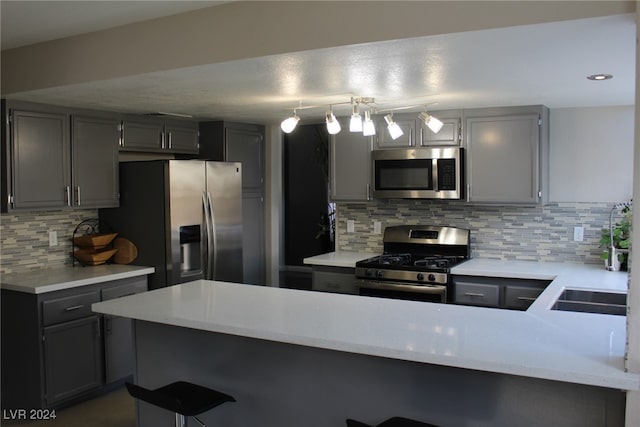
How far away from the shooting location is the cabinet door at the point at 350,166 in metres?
4.85

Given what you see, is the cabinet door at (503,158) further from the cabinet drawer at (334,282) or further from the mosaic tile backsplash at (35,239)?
the mosaic tile backsplash at (35,239)

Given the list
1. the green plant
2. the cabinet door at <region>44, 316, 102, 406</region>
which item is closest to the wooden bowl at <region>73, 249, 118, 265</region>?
the cabinet door at <region>44, 316, 102, 406</region>

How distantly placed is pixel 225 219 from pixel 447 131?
6.43 ft

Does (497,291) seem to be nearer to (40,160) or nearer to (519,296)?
(519,296)

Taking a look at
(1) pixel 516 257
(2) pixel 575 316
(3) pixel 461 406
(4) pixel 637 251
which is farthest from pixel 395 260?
(4) pixel 637 251

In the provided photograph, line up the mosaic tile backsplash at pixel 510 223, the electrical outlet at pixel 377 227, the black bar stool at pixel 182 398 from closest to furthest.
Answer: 1. the black bar stool at pixel 182 398
2. the mosaic tile backsplash at pixel 510 223
3. the electrical outlet at pixel 377 227

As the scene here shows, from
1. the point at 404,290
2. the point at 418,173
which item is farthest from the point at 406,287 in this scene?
the point at 418,173

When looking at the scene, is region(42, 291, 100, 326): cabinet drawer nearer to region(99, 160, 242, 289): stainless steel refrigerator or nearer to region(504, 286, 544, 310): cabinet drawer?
region(99, 160, 242, 289): stainless steel refrigerator

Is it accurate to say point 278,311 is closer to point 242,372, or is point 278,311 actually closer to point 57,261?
point 242,372

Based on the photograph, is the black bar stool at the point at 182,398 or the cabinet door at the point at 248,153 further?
the cabinet door at the point at 248,153

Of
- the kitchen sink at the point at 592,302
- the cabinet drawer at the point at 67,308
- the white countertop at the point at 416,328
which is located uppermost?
the white countertop at the point at 416,328

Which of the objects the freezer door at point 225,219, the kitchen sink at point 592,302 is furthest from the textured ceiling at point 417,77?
the kitchen sink at point 592,302

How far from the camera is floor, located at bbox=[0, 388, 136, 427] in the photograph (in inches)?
144

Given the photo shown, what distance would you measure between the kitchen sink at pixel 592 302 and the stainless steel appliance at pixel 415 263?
0.88m
